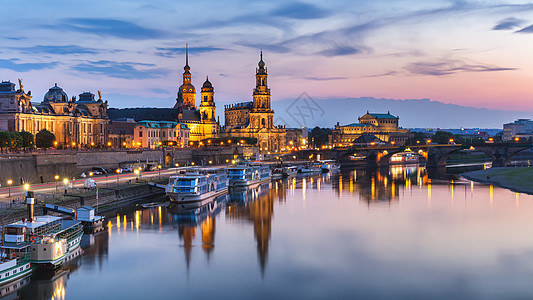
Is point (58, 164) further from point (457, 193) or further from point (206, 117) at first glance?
point (206, 117)

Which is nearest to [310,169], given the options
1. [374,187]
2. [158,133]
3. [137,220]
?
[374,187]

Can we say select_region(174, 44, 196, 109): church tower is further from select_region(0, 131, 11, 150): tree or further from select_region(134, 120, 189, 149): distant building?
select_region(0, 131, 11, 150): tree

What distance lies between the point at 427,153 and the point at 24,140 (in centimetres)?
10522

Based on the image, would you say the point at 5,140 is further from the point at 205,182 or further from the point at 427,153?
the point at 427,153

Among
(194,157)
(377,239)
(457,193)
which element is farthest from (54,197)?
(194,157)

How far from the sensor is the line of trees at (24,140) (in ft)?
246

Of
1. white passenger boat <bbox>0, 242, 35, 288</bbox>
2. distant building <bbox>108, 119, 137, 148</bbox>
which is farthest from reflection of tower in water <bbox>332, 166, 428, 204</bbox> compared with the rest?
distant building <bbox>108, 119, 137, 148</bbox>

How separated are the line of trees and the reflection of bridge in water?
78997 mm

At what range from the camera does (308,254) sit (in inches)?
1547

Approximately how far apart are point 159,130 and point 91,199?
88.5 metres

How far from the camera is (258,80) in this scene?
17750 centimetres

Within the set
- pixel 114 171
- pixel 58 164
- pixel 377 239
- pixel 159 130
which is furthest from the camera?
pixel 159 130

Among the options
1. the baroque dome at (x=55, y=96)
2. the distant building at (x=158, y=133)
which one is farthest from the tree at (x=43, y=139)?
the distant building at (x=158, y=133)

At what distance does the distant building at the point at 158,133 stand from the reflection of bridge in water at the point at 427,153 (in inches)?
1243
